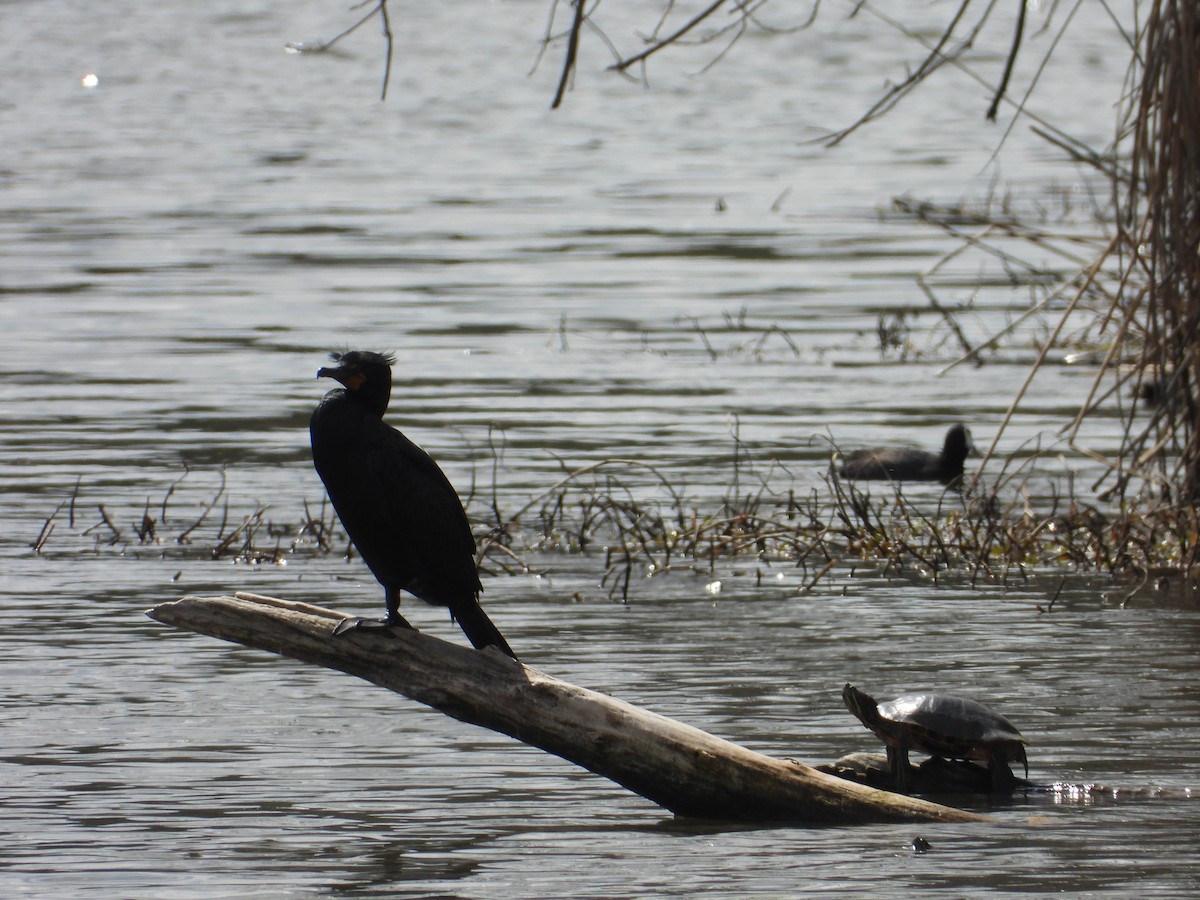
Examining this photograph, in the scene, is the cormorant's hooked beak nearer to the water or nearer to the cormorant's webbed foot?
the cormorant's webbed foot

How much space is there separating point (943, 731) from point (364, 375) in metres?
1.99

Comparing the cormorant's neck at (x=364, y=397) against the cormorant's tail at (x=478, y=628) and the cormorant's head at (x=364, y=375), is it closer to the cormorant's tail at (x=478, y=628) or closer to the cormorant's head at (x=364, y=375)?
the cormorant's head at (x=364, y=375)

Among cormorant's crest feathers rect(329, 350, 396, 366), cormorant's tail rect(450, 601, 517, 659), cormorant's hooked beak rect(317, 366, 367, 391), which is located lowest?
cormorant's tail rect(450, 601, 517, 659)

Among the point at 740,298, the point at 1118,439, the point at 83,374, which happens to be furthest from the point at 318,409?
the point at 740,298

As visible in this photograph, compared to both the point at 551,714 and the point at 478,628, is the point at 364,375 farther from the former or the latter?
the point at 551,714

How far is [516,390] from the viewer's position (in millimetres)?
15648

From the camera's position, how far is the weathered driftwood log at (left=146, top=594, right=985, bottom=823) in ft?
19.6

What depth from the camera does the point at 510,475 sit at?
12.7 meters

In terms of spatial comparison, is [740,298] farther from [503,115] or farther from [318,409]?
[503,115]

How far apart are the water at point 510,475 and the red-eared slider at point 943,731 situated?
0.15 metres

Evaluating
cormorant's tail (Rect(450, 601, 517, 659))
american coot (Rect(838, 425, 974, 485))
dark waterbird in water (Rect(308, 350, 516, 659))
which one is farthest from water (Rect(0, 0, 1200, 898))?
dark waterbird in water (Rect(308, 350, 516, 659))

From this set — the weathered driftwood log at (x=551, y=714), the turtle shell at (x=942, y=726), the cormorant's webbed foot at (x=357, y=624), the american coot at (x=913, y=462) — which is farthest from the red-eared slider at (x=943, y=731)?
the american coot at (x=913, y=462)

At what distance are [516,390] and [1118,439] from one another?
13.9 ft

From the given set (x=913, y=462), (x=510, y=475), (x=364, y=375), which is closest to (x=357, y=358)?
(x=364, y=375)
